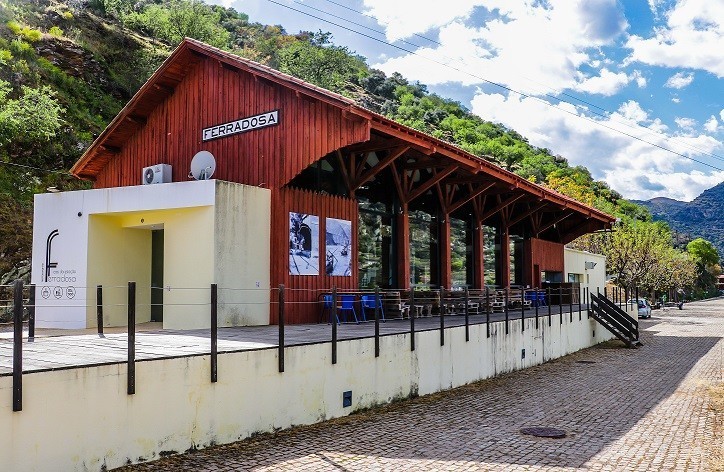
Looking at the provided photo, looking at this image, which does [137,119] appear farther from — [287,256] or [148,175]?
[287,256]

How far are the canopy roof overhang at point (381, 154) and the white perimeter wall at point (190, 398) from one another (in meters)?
4.75

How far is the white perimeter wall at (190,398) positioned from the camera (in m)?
5.47

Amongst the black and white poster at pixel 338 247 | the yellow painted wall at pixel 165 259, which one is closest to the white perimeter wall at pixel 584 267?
the black and white poster at pixel 338 247

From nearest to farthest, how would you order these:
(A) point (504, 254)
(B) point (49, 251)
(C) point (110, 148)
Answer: (B) point (49, 251)
(C) point (110, 148)
(A) point (504, 254)

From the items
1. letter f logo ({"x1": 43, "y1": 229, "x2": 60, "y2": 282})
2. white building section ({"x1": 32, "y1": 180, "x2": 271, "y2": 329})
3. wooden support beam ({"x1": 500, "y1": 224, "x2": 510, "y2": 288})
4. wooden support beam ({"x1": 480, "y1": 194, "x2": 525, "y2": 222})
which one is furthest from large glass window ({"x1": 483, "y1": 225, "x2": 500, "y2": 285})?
letter f logo ({"x1": 43, "y1": 229, "x2": 60, "y2": 282})

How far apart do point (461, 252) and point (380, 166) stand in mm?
7171

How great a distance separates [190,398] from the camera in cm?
680

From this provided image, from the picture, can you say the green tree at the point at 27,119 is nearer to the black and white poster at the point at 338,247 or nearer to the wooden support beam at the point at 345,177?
the wooden support beam at the point at 345,177

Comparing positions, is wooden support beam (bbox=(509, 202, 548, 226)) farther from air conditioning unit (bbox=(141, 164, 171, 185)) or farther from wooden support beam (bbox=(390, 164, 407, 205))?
air conditioning unit (bbox=(141, 164, 171, 185))

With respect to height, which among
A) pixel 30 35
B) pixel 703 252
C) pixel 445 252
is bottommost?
pixel 445 252

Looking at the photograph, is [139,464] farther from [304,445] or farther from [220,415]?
[304,445]

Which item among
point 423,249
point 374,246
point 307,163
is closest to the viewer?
point 307,163

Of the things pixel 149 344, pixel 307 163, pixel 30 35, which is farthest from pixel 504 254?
pixel 30 35

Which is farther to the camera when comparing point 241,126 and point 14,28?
point 14,28
